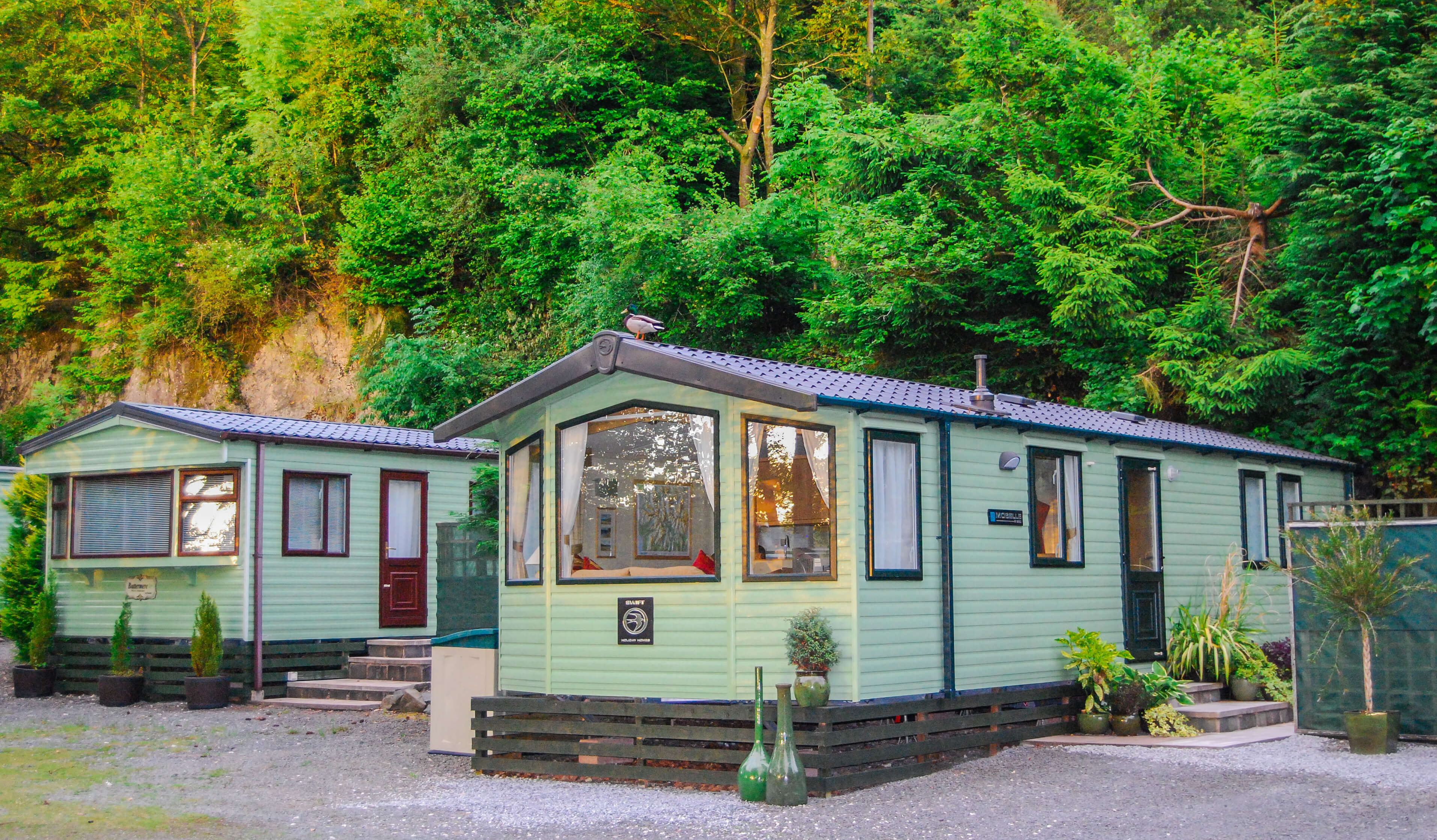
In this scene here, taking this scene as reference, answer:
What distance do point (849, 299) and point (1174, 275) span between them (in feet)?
14.5

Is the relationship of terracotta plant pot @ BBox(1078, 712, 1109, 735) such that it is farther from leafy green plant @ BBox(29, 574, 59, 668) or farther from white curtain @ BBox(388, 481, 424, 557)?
leafy green plant @ BBox(29, 574, 59, 668)

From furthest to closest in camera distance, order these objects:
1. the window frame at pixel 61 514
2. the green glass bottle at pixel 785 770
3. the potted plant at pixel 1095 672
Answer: the window frame at pixel 61 514
the potted plant at pixel 1095 672
the green glass bottle at pixel 785 770

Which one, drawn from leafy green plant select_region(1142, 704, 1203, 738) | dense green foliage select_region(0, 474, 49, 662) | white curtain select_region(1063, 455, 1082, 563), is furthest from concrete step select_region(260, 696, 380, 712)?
leafy green plant select_region(1142, 704, 1203, 738)

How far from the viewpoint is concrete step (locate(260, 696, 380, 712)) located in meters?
12.3

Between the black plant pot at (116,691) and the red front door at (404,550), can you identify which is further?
the red front door at (404,550)

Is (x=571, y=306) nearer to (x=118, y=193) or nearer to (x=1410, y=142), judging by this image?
(x=1410, y=142)

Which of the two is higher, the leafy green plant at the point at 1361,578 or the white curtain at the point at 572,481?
the white curtain at the point at 572,481

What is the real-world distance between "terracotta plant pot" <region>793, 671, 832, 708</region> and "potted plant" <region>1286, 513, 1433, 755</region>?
399 cm

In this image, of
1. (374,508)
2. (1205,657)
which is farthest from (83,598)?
(1205,657)

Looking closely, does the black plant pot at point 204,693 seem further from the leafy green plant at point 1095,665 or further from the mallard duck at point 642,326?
the leafy green plant at point 1095,665

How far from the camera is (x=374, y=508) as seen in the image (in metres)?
14.3

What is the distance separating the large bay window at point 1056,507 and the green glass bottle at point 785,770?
3.17m

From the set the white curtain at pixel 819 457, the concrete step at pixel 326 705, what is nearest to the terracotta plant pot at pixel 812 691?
the white curtain at pixel 819 457

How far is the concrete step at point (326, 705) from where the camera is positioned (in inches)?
485
